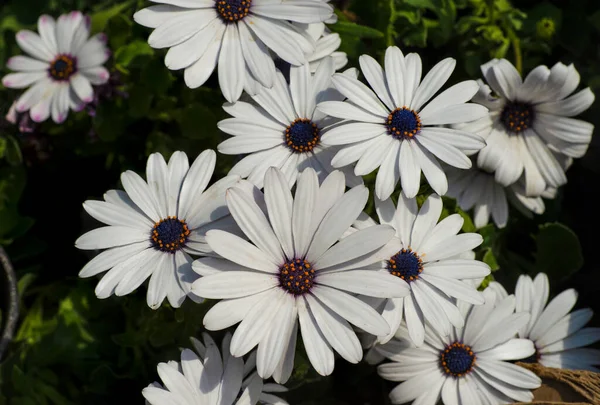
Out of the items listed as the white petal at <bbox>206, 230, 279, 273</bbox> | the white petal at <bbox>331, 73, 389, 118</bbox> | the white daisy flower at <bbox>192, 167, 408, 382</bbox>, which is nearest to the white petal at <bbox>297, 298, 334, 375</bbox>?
Result: the white daisy flower at <bbox>192, 167, 408, 382</bbox>

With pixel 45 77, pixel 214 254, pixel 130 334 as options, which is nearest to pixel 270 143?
pixel 214 254

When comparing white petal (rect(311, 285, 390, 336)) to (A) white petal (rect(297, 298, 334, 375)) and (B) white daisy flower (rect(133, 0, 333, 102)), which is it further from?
(B) white daisy flower (rect(133, 0, 333, 102))

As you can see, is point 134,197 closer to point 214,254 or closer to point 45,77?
point 214,254

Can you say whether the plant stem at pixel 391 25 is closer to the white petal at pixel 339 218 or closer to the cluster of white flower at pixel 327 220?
the cluster of white flower at pixel 327 220

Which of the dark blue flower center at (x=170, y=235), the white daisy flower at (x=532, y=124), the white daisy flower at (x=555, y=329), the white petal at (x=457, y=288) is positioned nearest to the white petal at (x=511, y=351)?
the white daisy flower at (x=555, y=329)

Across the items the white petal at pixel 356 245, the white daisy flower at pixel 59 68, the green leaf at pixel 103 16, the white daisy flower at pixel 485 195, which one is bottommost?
the white petal at pixel 356 245

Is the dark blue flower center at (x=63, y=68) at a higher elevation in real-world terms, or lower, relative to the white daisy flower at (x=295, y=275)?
higher
